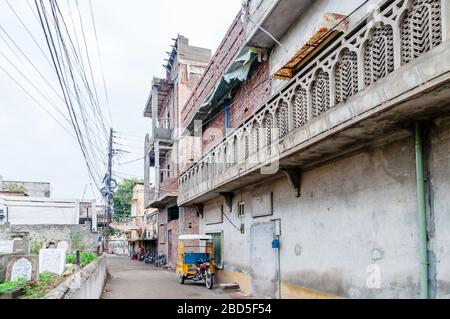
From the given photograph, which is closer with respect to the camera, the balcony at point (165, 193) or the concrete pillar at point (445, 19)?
the concrete pillar at point (445, 19)

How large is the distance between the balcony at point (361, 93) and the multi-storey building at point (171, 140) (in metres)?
14.4

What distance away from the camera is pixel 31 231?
2359 centimetres

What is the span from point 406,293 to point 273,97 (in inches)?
193

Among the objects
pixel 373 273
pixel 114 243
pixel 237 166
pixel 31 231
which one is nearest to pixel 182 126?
pixel 31 231

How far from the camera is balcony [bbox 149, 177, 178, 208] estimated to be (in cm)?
2431

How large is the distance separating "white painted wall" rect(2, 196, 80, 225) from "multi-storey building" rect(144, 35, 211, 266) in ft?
26.2

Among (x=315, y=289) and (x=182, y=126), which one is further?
(x=182, y=126)

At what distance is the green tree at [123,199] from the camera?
213 feet

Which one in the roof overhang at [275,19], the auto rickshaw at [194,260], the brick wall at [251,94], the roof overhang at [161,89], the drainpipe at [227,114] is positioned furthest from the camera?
the roof overhang at [161,89]

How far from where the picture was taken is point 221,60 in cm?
1742

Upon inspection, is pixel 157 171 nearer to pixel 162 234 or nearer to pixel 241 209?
pixel 162 234

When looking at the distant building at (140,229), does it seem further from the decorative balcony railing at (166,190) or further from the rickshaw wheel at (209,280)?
the rickshaw wheel at (209,280)

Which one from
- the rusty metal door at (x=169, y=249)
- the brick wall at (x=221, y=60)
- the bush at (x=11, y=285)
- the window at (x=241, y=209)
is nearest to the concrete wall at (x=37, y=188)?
the rusty metal door at (x=169, y=249)
